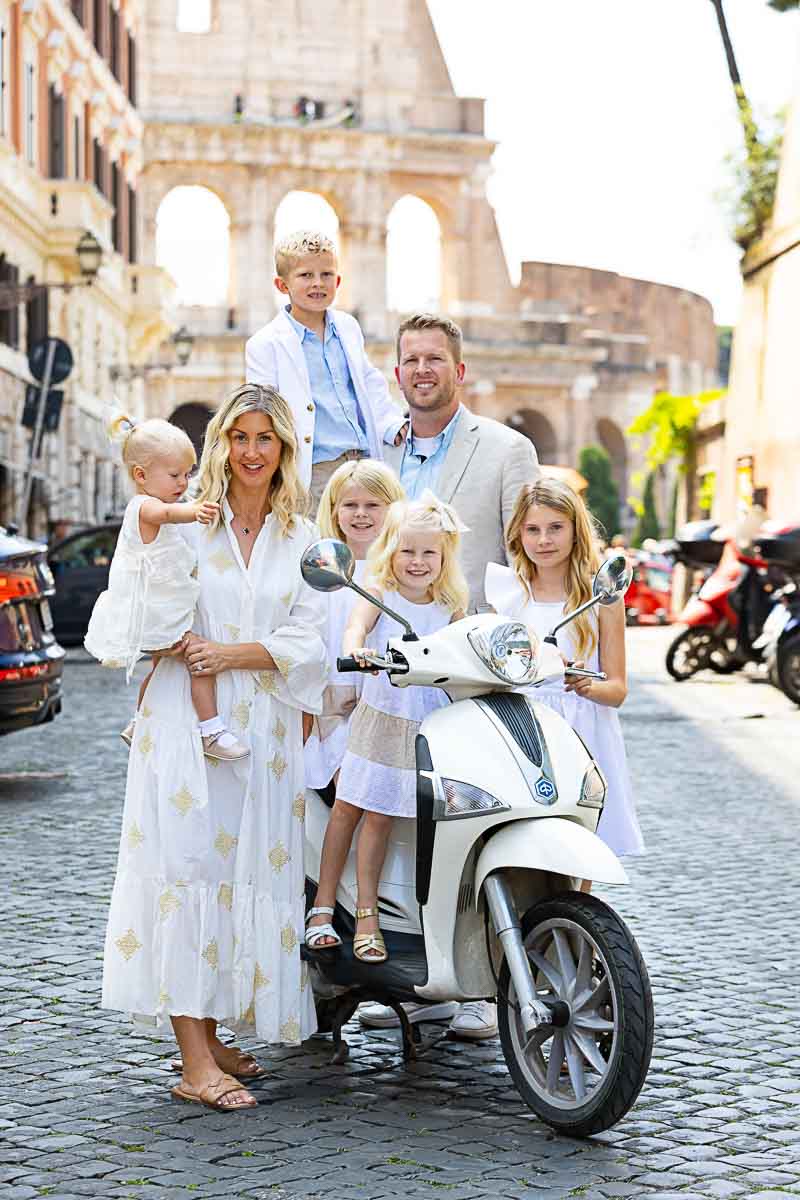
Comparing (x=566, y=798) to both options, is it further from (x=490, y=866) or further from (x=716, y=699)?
(x=716, y=699)

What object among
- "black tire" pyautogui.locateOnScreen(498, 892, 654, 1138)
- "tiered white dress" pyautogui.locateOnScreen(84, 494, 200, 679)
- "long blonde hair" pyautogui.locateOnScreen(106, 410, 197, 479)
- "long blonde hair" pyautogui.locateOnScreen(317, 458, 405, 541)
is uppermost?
"long blonde hair" pyautogui.locateOnScreen(106, 410, 197, 479)

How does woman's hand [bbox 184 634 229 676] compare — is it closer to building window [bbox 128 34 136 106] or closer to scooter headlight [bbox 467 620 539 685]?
scooter headlight [bbox 467 620 539 685]

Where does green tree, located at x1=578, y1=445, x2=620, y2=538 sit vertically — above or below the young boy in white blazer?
above

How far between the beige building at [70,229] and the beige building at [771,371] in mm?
9115

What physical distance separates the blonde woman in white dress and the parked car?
1813 cm

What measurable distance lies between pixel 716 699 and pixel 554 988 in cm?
1286

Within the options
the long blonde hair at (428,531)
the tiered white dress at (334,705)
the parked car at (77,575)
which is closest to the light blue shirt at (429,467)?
the tiered white dress at (334,705)

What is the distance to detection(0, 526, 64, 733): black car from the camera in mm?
10188

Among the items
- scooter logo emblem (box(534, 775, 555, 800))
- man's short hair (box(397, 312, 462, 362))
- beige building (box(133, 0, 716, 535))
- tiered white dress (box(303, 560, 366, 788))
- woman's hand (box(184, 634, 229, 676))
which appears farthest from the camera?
beige building (box(133, 0, 716, 535))

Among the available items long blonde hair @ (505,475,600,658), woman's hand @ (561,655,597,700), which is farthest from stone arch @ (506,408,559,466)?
woman's hand @ (561,655,597,700)

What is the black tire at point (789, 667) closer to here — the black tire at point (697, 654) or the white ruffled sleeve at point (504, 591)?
the black tire at point (697, 654)

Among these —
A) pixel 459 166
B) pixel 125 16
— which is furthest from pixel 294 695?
pixel 459 166

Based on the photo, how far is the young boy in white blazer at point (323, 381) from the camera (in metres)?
5.84

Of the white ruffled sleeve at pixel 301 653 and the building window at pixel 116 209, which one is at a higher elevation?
the building window at pixel 116 209
